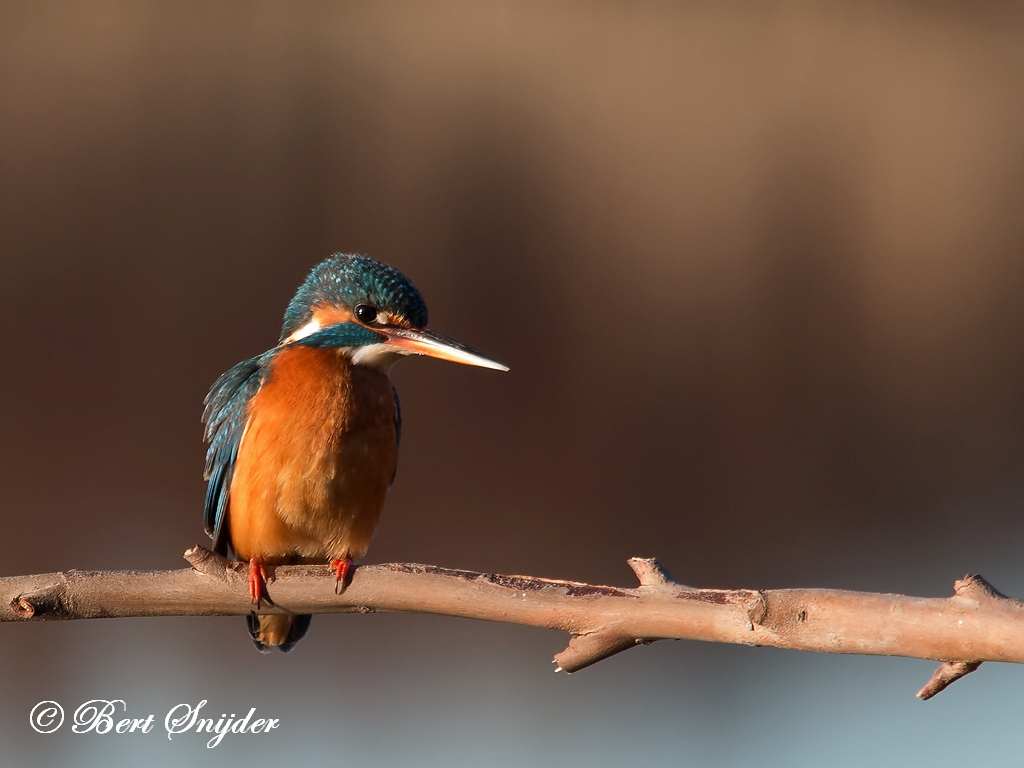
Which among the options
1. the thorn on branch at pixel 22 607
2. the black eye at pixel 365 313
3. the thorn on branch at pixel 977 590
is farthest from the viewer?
the black eye at pixel 365 313

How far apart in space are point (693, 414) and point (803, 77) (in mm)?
1367

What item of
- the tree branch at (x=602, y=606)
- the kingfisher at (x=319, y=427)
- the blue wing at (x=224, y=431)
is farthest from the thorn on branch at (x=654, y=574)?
the blue wing at (x=224, y=431)

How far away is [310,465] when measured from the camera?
Answer: 1.83 metres

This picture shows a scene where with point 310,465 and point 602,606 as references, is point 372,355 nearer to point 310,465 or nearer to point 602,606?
point 310,465

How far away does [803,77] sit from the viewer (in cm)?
408

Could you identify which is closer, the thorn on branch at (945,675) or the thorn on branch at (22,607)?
the thorn on branch at (945,675)

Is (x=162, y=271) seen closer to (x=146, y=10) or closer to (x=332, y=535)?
(x=146, y=10)

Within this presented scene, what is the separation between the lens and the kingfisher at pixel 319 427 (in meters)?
1.83

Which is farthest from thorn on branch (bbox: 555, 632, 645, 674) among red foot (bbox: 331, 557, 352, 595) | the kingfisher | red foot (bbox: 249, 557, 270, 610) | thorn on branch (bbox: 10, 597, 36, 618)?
thorn on branch (bbox: 10, 597, 36, 618)

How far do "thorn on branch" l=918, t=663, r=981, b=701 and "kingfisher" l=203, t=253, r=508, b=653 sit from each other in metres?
0.83

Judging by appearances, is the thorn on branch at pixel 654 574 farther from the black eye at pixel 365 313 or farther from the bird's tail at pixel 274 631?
the bird's tail at pixel 274 631

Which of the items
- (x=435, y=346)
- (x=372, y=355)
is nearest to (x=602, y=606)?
(x=435, y=346)

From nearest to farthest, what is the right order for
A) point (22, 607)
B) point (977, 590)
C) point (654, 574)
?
point (977, 590) < point (654, 574) < point (22, 607)

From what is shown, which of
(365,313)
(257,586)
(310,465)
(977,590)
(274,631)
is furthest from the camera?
(274,631)
